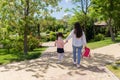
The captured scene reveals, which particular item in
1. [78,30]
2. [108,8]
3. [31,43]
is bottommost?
[31,43]

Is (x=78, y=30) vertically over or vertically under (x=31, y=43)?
over

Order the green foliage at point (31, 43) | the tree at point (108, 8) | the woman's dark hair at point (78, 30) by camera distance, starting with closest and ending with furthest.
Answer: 1. the woman's dark hair at point (78, 30)
2. the green foliage at point (31, 43)
3. the tree at point (108, 8)

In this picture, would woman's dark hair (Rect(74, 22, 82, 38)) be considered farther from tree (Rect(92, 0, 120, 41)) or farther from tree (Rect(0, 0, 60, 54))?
tree (Rect(92, 0, 120, 41))

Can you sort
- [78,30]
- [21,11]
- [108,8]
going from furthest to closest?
[108,8] → [21,11] → [78,30]

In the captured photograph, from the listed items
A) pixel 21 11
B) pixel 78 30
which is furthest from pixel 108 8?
pixel 78 30

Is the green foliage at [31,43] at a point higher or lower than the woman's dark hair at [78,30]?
lower

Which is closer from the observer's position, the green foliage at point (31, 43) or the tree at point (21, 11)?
the tree at point (21, 11)

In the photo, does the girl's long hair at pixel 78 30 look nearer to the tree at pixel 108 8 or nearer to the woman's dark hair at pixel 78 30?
the woman's dark hair at pixel 78 30

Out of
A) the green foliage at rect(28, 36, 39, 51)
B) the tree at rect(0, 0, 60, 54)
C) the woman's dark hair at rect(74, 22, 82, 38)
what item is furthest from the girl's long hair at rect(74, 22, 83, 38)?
the green foliage at rect(28, 36, 39, 51)

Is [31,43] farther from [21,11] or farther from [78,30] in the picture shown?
[78,30]

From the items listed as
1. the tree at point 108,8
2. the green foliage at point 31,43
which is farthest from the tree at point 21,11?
the tree at point 108,8

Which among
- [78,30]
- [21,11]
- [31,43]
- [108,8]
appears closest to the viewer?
[78,30]

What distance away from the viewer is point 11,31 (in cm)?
1938

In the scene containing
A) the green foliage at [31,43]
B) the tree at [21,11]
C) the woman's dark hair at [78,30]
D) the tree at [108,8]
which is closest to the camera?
the woman's dark hair at [78,30]
